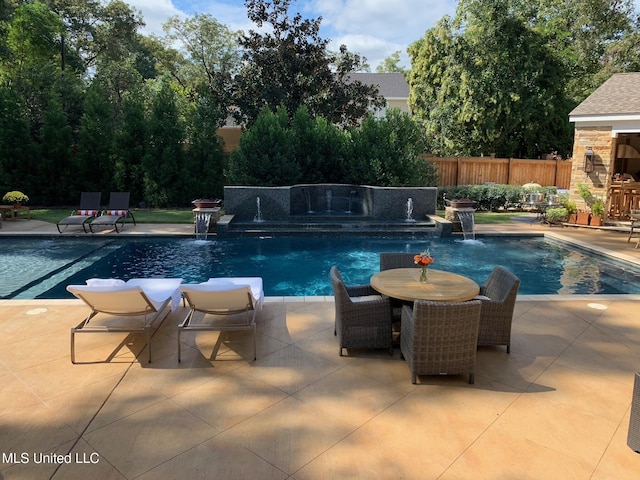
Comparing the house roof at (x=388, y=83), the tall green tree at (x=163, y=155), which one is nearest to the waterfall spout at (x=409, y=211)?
the tall green tree at (x=163, y=155)

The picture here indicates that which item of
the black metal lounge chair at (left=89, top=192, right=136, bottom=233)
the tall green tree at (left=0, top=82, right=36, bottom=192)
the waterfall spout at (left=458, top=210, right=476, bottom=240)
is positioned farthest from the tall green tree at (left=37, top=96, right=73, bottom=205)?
the waterfall spout at (left=458, top=210, right=476, bottom=240)

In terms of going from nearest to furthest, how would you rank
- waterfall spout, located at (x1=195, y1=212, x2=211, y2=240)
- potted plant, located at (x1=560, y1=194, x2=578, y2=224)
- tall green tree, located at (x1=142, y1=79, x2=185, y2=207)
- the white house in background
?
1. waterfall spout, located at (x1=195, y1=212, x2=211, y2=240)
2. potted plant, located at (x1=560, y1=194, x2=578, y2=224)
3. tall green tree, located at (x1=142, y1=79, x2=185, y2=207)
4. the white house in background

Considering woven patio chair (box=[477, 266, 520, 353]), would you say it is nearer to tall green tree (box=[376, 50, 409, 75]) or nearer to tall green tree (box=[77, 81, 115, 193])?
tall green tree (box=[77, 81, 115, 193])

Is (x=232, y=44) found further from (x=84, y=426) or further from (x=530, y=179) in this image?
(x=84, y=426)

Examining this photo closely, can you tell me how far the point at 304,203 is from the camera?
49.8ft

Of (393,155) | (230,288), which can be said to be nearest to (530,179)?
(393,155)

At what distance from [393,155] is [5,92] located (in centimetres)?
1435

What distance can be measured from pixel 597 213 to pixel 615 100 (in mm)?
3744

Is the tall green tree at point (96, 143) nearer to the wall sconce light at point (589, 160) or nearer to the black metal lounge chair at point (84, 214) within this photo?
the black metal lounge chair at point (84, 214)

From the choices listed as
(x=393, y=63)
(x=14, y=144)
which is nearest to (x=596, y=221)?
(x=14, y=144)

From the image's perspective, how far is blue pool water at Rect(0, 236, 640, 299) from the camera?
28.1ft

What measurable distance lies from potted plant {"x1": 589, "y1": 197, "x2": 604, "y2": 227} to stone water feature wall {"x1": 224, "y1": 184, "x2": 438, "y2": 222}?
4.96m

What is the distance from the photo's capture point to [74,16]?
28656 millimetres

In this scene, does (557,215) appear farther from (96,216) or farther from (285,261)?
(96,216)
